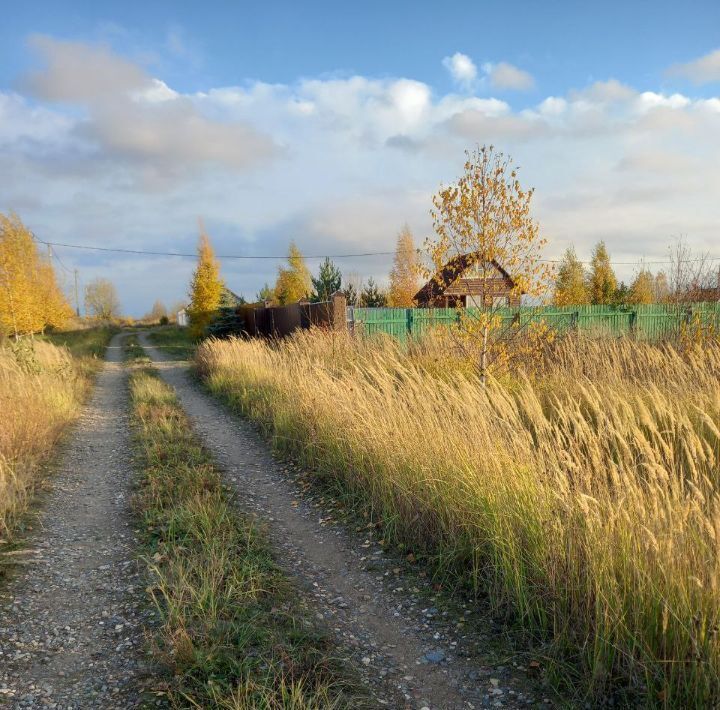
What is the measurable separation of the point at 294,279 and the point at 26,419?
32630 mm

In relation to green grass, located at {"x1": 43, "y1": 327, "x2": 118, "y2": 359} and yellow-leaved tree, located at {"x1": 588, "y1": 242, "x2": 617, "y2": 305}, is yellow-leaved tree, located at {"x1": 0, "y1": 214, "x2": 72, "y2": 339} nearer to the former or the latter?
green grass, located at {"x1": 43, "y1": 327, "x2": 118, "y2": 359}

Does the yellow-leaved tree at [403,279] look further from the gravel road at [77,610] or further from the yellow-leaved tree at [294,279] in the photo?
the gravel road at [77,610]

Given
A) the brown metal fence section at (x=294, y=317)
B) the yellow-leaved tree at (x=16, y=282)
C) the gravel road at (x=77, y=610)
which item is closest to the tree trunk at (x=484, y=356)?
the gravel road at (x=77, y=610)

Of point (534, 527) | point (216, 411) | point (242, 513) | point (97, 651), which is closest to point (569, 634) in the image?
point (534, 527)

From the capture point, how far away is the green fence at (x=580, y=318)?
11.4 meters

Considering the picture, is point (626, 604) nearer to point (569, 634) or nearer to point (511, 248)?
point (569, 634)

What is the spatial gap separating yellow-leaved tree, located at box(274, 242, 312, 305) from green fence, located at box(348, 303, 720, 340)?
22534 millimetres

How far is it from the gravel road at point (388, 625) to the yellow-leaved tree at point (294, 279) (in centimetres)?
3344

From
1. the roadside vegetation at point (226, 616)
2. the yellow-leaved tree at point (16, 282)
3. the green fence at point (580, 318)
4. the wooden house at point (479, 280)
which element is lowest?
the roadside vegetation at point (226, 616)

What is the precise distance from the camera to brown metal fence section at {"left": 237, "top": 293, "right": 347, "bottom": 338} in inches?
586

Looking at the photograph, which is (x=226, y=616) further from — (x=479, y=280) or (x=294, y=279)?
(x=294, y=279)

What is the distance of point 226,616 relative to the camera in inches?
120

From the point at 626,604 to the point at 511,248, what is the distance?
5512 millimetres

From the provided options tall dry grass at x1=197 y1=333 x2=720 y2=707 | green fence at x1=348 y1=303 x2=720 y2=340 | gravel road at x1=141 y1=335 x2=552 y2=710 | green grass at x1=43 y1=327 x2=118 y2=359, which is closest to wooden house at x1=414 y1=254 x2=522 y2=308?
green fence at x1=348 y1=303 x2=720 y2=340
